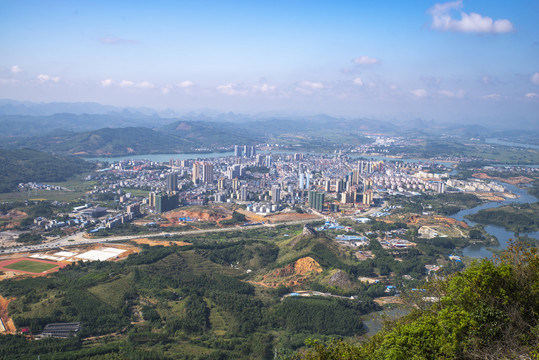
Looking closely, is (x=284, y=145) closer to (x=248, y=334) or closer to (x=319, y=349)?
(x=248, y=334)

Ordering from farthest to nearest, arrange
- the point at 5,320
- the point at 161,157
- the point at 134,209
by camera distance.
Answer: the point at 161,157 → the point at 134,209 → the point at 5,320

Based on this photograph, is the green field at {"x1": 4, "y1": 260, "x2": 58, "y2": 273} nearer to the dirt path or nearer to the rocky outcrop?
the dirt path

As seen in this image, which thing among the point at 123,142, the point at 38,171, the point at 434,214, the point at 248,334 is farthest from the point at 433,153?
the point at 248,334

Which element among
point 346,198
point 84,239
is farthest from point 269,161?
point 84,239

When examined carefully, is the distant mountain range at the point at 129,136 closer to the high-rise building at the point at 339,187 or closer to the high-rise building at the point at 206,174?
the high-rise building at the point at 206,174

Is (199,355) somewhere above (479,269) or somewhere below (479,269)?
below

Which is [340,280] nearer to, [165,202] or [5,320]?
[5,320]
